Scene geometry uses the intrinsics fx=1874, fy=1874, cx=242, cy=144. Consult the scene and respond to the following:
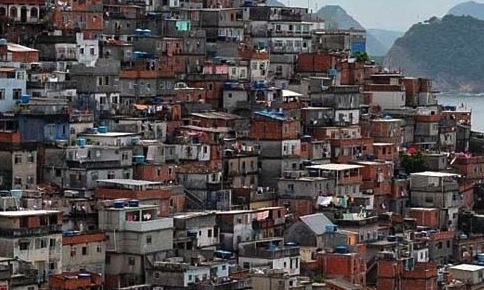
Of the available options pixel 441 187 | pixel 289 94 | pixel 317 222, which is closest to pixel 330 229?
pixel 317 222

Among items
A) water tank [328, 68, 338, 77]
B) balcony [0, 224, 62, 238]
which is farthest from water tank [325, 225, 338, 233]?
water tank [328, 68, 338, 77]

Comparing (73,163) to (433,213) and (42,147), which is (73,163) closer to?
(42,147)

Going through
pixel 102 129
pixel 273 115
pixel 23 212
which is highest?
pixel 273 115

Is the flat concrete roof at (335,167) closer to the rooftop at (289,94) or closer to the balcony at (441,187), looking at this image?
the balcony at (441,187)

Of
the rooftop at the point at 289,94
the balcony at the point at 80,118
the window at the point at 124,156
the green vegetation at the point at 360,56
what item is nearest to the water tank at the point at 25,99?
the balcony at the point at 80,118

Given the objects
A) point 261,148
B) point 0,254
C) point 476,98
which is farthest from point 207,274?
point 476,98

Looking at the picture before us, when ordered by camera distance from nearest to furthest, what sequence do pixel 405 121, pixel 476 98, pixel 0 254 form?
pixel 0 254 < pixel 405 121 < pixel 476 98

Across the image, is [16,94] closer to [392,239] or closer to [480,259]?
[392,239]
